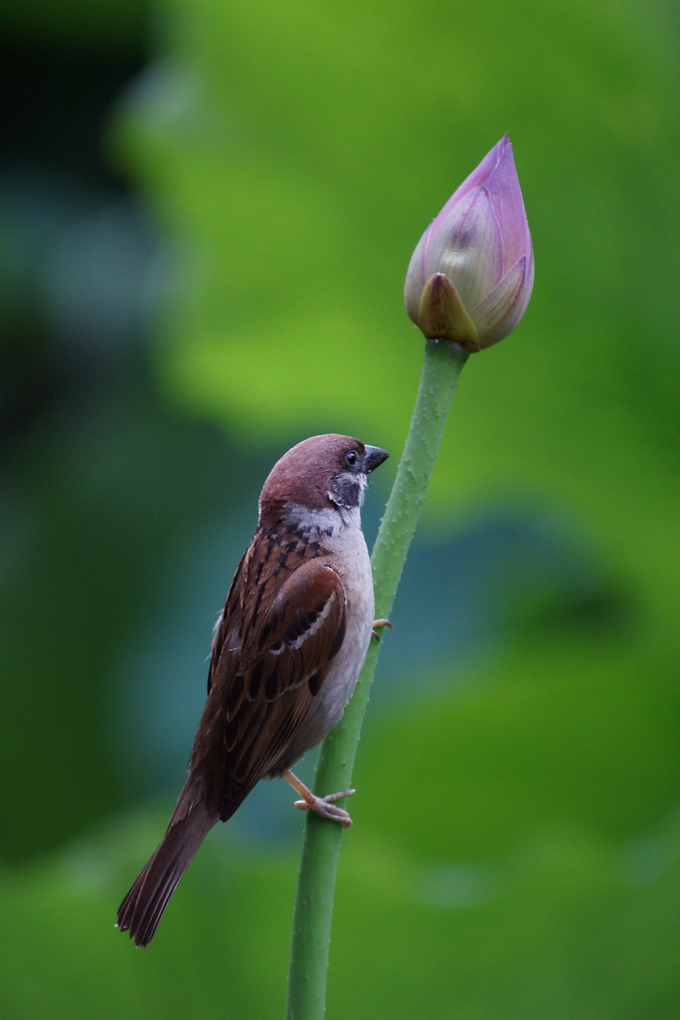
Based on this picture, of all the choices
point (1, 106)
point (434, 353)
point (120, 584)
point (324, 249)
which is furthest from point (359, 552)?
point (1, 106)

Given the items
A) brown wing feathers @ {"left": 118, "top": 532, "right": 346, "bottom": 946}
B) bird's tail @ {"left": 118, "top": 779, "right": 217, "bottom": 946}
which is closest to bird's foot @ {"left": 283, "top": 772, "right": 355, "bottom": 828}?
bird's tail @ {"left": 118, "top": 779, "right": 217, "bottom": 946}

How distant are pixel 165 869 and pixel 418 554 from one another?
1623 mm

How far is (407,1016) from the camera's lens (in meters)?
1.44

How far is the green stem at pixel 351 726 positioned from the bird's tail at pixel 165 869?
0.64ft

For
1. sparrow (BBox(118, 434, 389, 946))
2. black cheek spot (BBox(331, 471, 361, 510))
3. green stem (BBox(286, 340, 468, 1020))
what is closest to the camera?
green stem (BBox(286, 340, 468, 1020))

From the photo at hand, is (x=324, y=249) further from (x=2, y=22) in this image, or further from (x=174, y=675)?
(x=2, y=22)

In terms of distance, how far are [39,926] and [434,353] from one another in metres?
1.06

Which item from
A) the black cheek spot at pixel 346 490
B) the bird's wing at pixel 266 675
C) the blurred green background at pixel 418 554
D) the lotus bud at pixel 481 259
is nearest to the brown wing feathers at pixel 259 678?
the bird's wing at pixel 266 675

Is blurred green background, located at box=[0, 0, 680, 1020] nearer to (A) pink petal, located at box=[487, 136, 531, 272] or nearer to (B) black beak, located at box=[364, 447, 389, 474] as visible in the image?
(B) black beak, located at box=[364, 447, 389, 474]

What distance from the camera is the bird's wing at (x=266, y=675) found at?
123 cm

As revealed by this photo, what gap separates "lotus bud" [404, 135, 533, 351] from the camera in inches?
34.2

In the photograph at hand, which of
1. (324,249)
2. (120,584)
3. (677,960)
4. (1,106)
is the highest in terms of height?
(1,106)

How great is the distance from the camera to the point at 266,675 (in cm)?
125

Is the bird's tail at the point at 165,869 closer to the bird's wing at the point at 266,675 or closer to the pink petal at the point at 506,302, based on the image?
the bird's wing at the point at 266,675
